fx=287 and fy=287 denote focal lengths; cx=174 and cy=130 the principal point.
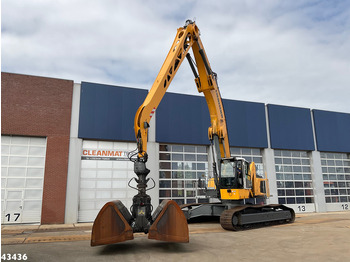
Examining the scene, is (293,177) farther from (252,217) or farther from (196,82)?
(196,82)

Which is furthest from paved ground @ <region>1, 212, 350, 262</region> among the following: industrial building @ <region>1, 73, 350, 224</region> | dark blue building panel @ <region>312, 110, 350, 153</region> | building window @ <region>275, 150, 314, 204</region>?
dark blue building panel @ <region>312, 110, 350, 153</region>

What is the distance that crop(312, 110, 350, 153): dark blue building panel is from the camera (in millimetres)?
24000

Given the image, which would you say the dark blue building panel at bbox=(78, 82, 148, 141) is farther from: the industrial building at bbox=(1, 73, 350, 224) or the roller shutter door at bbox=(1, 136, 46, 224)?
the roller shutter door at bbox=(1, 136, 46, 224)

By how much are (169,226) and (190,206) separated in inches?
318

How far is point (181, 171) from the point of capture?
64.1ft

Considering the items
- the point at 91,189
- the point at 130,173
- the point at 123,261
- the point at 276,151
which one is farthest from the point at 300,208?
the point at 123,261

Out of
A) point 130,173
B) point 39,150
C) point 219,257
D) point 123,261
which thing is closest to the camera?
point 123,261

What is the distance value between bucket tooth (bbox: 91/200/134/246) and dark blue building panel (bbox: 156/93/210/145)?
1180 cm

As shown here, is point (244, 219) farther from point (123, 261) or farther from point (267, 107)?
point (267, 107)

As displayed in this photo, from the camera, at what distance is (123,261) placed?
6.47 meters

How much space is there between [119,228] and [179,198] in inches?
482

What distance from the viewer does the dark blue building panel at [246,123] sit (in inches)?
831

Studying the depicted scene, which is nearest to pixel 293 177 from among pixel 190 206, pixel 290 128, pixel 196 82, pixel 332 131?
pixel 290 128

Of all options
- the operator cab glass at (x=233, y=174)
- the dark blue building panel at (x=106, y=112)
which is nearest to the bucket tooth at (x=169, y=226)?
the operator cab glass at (x=233, y=174)
